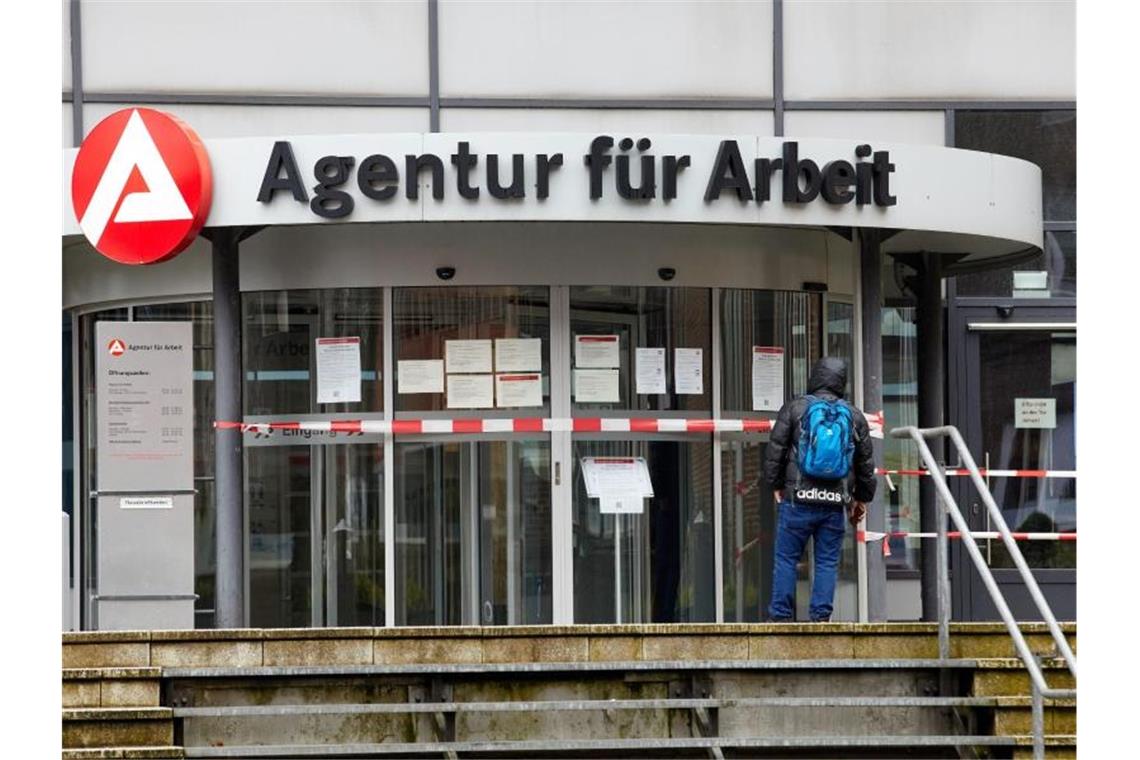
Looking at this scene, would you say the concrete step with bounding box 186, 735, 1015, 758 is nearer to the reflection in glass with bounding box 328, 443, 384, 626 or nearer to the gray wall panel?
the reflection in glass with bounding box 328, 443, 384, 626

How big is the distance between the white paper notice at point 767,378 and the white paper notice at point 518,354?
1.37 meters

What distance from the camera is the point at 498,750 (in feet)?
31.0

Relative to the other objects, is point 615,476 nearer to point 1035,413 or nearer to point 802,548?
point 802,548

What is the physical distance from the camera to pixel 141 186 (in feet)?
35.1

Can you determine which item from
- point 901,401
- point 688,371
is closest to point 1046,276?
point 901,401

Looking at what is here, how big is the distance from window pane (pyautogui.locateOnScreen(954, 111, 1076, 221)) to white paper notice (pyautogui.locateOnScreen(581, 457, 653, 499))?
11.6ft

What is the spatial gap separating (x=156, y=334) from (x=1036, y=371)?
633 centimetres

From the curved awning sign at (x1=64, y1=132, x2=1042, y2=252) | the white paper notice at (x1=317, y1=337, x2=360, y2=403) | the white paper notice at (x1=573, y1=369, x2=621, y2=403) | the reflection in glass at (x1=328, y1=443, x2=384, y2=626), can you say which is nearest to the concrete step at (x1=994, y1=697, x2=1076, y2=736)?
the curved awning sign at (x1=64, y1=132, x2=1042, y2=252)

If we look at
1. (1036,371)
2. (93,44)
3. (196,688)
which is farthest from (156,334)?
(1036,371)

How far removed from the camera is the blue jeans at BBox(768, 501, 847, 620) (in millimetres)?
10688

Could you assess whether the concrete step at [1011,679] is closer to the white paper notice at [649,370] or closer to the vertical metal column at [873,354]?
the vertical metal column at [873,354]

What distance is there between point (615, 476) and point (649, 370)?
0.67m

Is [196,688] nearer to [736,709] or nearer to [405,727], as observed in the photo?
[405,727]

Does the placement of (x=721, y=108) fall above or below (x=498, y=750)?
above
